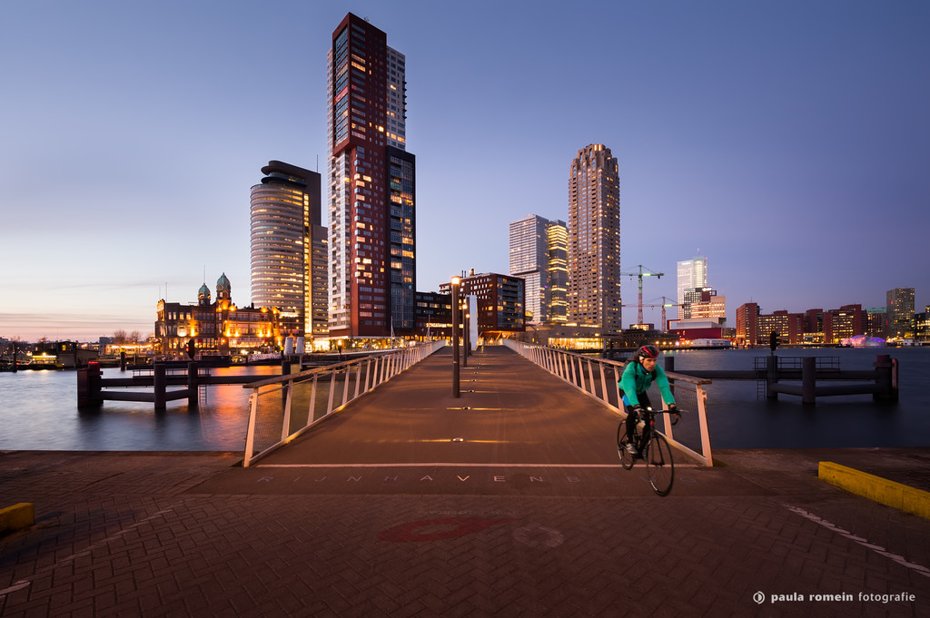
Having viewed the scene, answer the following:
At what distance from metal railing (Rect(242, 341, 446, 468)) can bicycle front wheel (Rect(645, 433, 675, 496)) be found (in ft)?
15.0

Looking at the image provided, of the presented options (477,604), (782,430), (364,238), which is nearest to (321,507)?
(477,604)

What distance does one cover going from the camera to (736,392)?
34.6 metres

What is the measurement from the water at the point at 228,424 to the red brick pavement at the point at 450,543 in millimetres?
8182

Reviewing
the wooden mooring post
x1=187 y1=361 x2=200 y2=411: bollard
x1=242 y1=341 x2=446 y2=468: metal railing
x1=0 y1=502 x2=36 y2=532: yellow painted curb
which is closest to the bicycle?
x1=242 y1=341 x2=446 y2=468: metal railing

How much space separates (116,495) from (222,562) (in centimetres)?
291

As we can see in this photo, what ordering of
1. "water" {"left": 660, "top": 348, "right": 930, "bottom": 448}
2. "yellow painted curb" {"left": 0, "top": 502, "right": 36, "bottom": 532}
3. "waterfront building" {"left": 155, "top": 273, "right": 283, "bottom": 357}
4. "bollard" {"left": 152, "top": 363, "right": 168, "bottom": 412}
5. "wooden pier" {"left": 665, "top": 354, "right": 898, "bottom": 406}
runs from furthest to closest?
1. "waterfront building" {"left": 155, "top": 273, "right": 283, "bottom": 357}
2. "wooden pier" {"left": 665, "top": 354, "right": 898, "bottom": 406}
3. "bollard" {"left": 152, "top": 363, "right": 168, "bottom": 412}
4. "water" {"left": 660, "top": 348, "right": 930, "bottom": 448}
5. "yellow painted curb" {"left": 0, "top": 502, "right": 36, "bottom": 532}

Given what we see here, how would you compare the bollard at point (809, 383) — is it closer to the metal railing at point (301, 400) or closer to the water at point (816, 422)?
the water at point (816, 422)

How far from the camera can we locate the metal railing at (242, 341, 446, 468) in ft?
24.4

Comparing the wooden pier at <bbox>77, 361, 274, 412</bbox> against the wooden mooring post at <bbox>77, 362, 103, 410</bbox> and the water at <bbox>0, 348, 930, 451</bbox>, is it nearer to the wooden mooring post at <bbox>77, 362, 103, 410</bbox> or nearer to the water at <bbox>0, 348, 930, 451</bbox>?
the wooden mooring post at <bbox>77, 362, 103, 410</bbox>

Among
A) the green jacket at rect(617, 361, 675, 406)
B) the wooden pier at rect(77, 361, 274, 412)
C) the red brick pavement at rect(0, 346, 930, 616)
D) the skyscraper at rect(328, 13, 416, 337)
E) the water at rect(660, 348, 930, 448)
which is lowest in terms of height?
the water at rect(660, 348, 930, 448)

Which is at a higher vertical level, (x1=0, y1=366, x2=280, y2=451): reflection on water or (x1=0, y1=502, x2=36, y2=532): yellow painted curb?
(x1=0, y1=502, x2=36, y2=532): yellow painted curb

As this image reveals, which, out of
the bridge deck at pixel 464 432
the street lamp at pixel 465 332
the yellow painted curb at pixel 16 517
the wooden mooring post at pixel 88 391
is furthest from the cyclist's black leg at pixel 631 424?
the wooden mooring post at pixel 88 391

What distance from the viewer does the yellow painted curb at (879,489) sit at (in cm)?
496

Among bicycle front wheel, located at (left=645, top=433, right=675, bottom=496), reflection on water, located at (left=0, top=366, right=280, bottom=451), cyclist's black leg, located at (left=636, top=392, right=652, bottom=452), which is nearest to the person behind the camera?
bicycle front wheel, located at (left=645, top=433, right=675, bottom=496)
